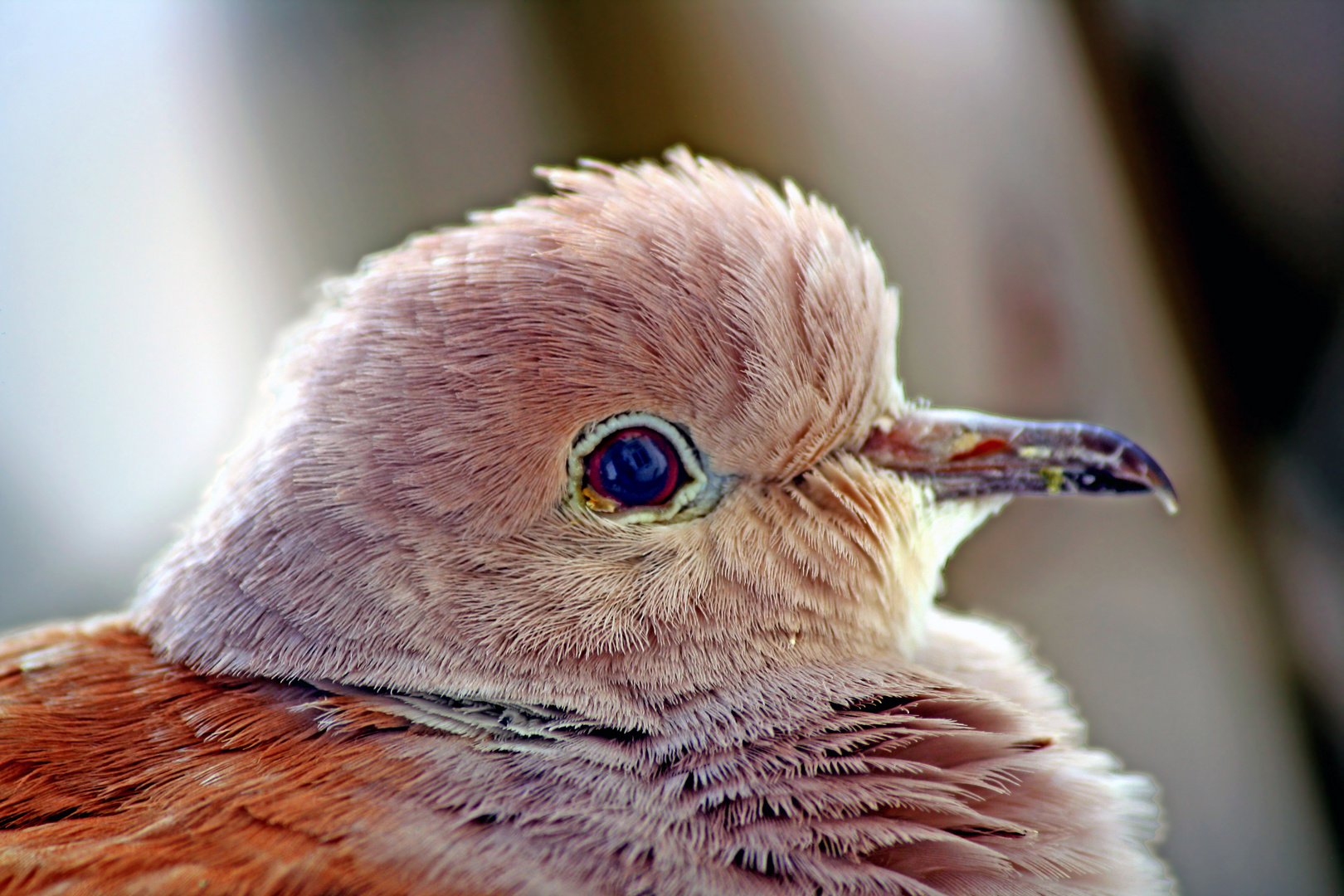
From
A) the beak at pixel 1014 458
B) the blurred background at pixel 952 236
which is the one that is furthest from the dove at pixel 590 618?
the blurred background at pixel 952 236

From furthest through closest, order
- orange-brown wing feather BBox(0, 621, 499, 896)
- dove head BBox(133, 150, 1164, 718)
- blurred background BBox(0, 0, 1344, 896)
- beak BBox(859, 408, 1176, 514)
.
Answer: blurred background BBox(0, 0, 1344, 896), beak BBox(859, 408, 1176, 514), dove head BBox(133, 150, 1164, 718), orange-brown wing feather BBox(0, 621, 499, 896)

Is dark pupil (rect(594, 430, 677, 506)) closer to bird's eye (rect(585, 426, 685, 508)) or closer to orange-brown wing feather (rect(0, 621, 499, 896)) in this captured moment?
bird's eye (rect(585, 426, 685, 508))

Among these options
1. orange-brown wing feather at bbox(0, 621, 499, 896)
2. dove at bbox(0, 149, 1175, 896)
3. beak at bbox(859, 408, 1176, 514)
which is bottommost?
orange-brown wing feather at bbox(0, 621, 499, 896)

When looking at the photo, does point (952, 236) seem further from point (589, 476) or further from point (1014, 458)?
point (589, 476)

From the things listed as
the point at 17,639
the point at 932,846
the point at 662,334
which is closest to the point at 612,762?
the point at 932,846

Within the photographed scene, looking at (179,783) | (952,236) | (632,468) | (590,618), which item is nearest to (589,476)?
(632,468)

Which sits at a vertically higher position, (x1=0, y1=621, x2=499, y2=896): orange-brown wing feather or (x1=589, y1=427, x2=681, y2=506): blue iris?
(x1=589, y1=427, x2=681, y2=506): blue iris

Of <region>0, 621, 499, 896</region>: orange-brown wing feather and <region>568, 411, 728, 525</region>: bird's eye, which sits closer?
<region>0, 621, 499, 896</region>: orange-brown wing feather

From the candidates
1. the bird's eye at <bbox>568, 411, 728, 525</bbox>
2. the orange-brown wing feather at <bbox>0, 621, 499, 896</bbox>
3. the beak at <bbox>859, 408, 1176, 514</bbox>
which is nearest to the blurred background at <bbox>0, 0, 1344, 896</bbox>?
the orange-brown wing feather at <bbox>0, 621, 499, 896</bbox>
